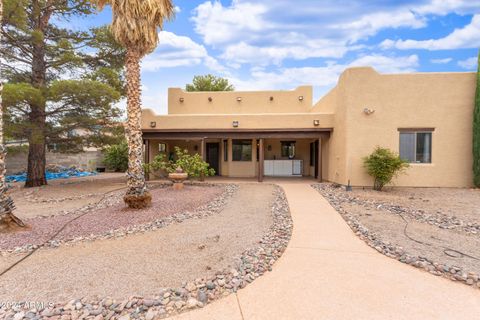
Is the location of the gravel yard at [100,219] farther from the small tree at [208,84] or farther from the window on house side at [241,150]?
the small tree at [208,84]

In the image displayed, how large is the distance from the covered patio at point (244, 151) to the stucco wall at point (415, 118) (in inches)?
102

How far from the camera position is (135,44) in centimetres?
750

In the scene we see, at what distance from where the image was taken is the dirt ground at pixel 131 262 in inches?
135

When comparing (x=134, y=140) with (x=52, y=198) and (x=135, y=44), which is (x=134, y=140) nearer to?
(x=135, y=44)

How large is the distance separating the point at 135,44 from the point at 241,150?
9.76 meters

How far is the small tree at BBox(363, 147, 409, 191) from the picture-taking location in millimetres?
10375

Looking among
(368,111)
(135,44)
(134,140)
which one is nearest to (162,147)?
(134,140)

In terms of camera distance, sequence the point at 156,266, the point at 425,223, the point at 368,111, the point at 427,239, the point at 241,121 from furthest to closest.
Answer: the point at 241,121, the point at 368,111, the point at 425,223, the point at 427,239, the point at 156,266

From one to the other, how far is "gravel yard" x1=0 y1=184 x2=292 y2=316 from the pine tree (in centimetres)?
866

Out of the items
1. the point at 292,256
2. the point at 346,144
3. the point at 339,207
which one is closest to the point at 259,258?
the point at 292,256

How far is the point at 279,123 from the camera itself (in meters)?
13.3

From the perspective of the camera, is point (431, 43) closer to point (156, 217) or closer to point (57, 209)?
point (156, 217)

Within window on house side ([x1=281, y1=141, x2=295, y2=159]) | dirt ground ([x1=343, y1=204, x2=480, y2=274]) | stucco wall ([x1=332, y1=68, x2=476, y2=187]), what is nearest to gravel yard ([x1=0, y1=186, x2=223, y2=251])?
dirt ground ([x1=343, y1=204, x2=480, y2=274])

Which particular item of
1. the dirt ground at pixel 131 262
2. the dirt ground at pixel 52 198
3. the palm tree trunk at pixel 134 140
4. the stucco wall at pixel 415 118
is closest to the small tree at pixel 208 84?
the dirt ground at pixel 52 198
